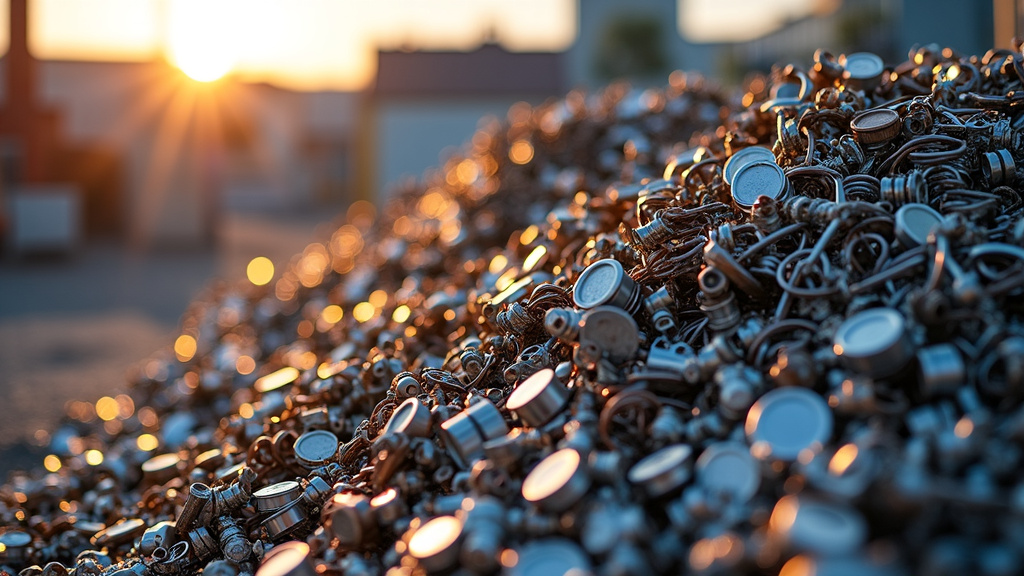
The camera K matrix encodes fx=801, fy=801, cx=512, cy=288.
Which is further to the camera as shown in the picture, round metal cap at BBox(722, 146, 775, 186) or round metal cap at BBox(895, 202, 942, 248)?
round metal cap at BBox(722, 146, 775, 186)

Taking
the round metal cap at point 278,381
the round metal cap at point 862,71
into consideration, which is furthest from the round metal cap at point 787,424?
the round metal cap at point 278,381

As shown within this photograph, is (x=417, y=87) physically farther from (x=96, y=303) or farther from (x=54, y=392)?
(x=54, y=392)

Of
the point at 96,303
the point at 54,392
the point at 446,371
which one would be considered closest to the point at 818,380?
the point at 446,371

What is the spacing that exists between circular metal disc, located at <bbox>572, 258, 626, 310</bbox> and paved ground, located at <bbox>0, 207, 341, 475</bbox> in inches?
148

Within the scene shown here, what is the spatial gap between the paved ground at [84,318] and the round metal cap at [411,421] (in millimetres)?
3359

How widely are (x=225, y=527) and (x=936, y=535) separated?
2.02 metres

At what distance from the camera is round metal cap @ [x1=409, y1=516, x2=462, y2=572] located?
1.80 metres

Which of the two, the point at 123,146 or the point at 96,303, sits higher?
the point at 123,146

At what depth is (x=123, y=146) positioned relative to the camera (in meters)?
18.7

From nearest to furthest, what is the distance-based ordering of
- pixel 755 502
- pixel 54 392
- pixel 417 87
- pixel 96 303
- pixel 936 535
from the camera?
pixel 936 535 < pixel 755 502 < pixel 54 392 < pixel 96 303 < pixel 417 87

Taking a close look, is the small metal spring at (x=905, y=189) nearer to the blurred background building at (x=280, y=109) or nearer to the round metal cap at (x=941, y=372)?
the round metal cap at (x=941, y=372)

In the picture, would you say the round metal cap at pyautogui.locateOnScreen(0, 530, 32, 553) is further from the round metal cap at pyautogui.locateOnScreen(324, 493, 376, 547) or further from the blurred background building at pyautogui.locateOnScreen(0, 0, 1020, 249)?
the blurred background building at pyautogui.locateOnScreen(0, 0, 1020, 249)

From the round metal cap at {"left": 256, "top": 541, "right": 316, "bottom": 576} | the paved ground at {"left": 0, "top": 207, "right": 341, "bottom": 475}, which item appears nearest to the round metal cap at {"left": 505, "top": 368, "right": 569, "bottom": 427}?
the round metal cap at {"left": 256, "top": 541, "right": 316, "bottom": 576}

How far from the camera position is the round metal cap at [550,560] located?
5.49ft
